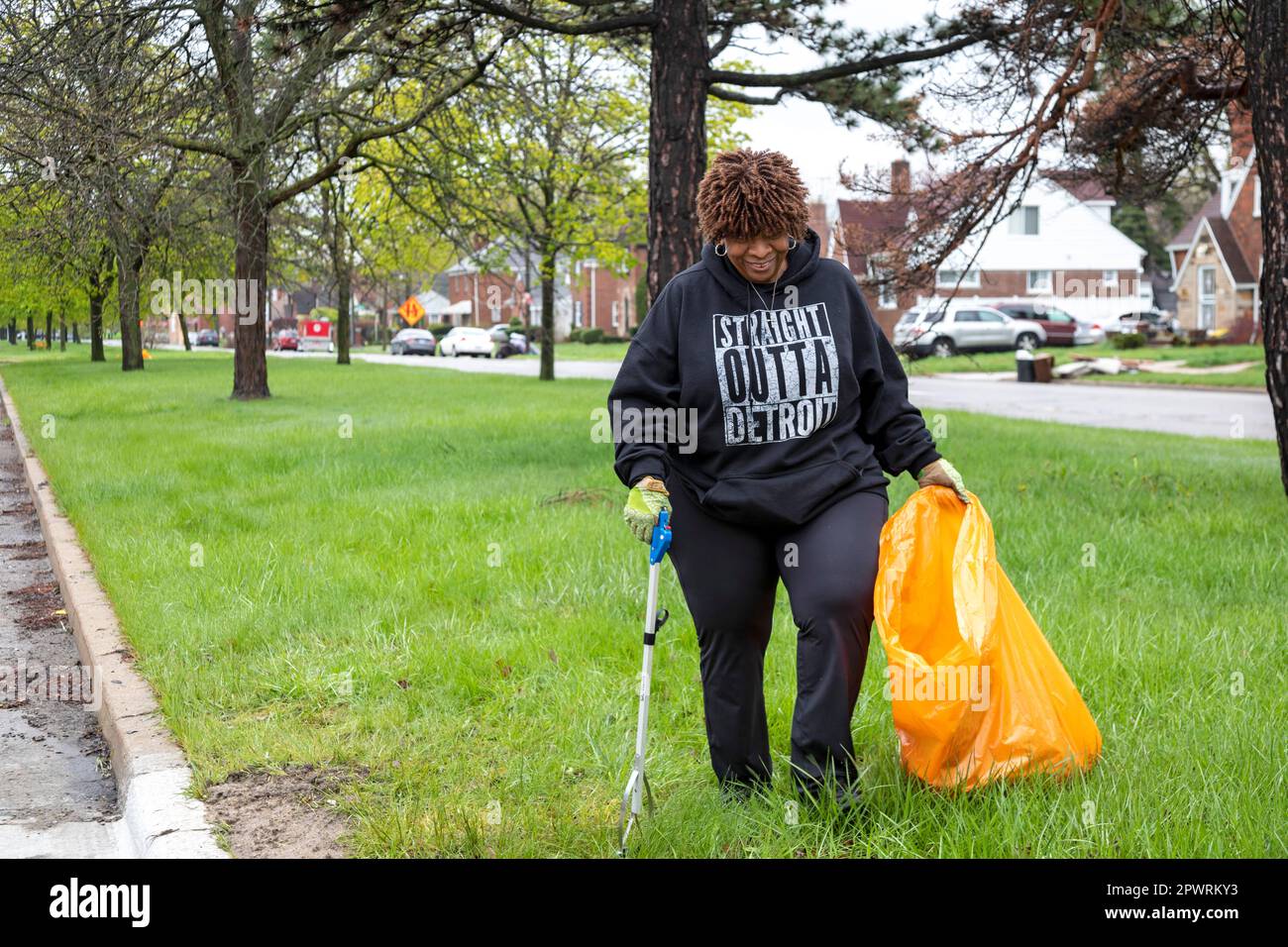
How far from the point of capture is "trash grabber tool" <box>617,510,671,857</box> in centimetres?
339

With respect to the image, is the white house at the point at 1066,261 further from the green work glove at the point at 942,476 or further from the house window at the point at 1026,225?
the green work glove at the point at 942,476

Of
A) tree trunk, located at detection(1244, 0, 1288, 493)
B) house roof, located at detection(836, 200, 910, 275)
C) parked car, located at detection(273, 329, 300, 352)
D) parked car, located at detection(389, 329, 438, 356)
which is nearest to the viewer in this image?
tree trunk, located at detection(1244, 0, 1288, 493)

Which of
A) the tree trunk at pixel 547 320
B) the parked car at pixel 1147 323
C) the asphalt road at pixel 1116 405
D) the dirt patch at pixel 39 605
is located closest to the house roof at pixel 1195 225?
the parked car at pixel 1147 323

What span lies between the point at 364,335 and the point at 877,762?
9901 cm

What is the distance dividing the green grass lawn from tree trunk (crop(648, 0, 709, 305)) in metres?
1.91

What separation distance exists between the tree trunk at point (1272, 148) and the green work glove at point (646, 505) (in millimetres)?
6050

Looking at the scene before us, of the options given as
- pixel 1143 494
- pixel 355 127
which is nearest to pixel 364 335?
pixel 355 127

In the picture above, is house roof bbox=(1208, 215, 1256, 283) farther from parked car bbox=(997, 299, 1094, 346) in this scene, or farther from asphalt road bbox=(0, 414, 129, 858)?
asphalt road bbox=(0, 414, 129, 858)

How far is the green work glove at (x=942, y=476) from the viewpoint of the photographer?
147 inches

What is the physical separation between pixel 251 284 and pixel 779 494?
711 inches

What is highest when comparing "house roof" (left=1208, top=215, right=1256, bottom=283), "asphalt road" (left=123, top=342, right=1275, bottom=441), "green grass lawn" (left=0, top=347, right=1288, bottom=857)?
"house roof" (left=1208, top=215, right=1256, bottom=283)

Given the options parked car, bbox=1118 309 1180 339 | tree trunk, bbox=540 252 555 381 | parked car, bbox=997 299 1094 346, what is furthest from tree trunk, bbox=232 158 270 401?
parked car, bbox=1118 309 1180 339

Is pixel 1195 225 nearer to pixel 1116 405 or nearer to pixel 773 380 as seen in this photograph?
pixel 1116 405
